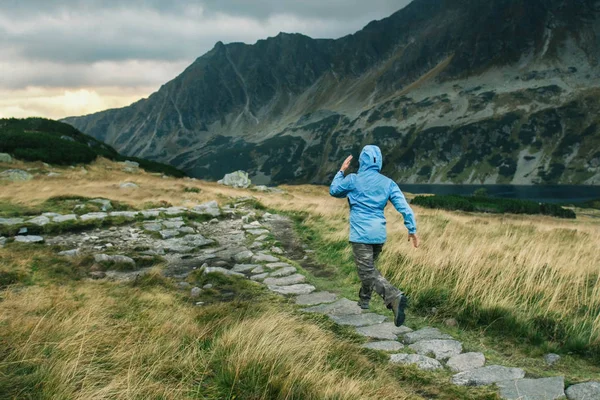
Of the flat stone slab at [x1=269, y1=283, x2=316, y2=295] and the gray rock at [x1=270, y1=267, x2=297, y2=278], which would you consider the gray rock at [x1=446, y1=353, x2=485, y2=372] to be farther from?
the gray rock at [x1=270, y1=267, x2=297, y2=278]

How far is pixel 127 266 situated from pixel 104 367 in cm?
683

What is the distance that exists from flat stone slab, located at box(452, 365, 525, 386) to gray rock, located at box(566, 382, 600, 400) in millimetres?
549

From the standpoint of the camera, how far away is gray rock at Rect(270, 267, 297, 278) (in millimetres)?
9897

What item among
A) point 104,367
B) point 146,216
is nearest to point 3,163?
point 146,216

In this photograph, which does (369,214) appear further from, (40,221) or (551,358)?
(40,221)

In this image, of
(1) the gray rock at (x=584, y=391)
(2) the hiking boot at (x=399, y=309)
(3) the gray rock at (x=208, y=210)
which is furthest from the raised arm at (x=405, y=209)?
(3) the gray rock at (x=208, y=210)

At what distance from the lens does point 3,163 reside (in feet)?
103

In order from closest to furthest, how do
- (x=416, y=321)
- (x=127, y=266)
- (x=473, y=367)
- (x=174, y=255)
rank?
(x=473, y=367) < (x=416, y=321) < (x=127, y=266) < (x=174, y=255)

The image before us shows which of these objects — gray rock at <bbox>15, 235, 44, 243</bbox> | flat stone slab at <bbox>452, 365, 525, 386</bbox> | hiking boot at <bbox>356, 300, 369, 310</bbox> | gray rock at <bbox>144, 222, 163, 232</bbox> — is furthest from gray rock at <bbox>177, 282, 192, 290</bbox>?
gray rock at <bbox>144, 222, 163, 232</bbox>

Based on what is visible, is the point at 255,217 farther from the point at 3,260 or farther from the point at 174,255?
the point at 3,260

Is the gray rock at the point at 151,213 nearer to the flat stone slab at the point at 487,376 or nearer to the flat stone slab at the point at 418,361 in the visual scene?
the flat stone slab at the point at 418,361

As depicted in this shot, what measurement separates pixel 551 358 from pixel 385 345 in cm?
213

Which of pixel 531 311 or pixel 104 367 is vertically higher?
pixel 104 367

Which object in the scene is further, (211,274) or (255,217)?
(255,217)
